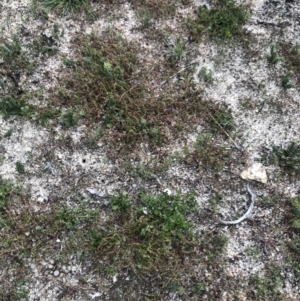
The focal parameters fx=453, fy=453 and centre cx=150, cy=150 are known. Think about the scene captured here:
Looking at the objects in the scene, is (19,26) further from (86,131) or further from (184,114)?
(184,114)

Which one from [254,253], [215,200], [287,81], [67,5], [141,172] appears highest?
[67,5]

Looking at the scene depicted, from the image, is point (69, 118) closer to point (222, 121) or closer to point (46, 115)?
point (46, 115)

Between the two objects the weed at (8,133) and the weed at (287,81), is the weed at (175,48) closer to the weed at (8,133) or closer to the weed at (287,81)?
the weed at (287,81)

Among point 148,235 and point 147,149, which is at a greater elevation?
point 147,149

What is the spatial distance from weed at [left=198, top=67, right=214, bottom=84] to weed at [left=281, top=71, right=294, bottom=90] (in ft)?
2.77

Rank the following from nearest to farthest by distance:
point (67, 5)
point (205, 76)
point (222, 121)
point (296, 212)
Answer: point (296, 212) → point (222, 121) → point (205, 76) → point (67, 5)

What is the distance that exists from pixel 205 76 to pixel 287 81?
3.16 feet

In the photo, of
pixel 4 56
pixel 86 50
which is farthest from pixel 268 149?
pixel 4 56

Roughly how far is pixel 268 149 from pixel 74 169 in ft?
7.32

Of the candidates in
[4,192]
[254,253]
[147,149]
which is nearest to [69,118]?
[147,149]

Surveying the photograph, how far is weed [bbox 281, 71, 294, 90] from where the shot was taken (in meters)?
5.34

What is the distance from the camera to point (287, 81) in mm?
5352

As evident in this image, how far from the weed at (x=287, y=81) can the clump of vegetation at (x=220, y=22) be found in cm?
82

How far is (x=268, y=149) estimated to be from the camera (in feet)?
17.1
